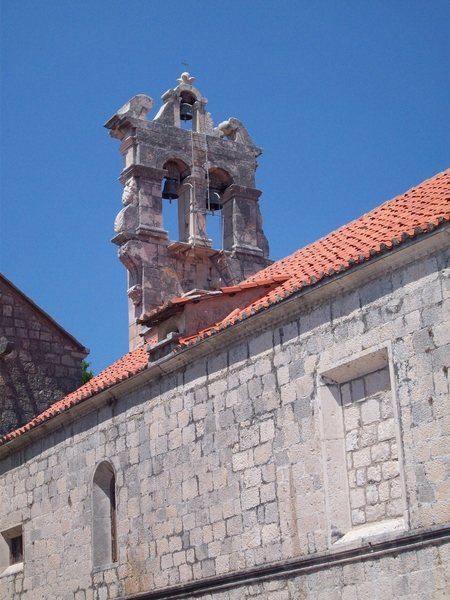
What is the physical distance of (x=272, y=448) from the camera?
35.7 ft

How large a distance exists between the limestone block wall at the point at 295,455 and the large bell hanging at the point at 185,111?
7.52 m

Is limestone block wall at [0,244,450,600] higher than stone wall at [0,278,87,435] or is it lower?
lower

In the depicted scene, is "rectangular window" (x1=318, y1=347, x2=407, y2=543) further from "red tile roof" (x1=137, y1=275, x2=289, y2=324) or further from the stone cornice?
"red tile roof" (x1=137, y1=275, x2=289, y2=324)

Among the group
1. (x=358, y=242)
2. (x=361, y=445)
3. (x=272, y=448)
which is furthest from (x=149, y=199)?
(x=361, y=445)

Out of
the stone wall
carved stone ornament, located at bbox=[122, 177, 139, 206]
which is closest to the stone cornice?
the stone wall

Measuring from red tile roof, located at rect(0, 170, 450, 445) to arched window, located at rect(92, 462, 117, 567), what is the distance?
1.02 meters

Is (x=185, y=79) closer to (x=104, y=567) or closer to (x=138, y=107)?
(x=138, y=107)

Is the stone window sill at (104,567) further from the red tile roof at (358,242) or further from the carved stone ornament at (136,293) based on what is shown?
the carved stone ornament at (136,293)

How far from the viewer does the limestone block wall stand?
30.3 feet

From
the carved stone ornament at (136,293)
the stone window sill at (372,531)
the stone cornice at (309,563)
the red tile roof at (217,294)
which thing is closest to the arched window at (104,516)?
the stone cornice at (309,563)

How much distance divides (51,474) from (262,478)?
497 centimetres

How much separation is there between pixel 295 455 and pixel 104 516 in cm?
409

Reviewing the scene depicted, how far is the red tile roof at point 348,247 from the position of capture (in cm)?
1022

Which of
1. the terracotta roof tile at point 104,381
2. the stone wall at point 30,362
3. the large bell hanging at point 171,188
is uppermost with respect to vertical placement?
the large bell hanging at point 171,188
